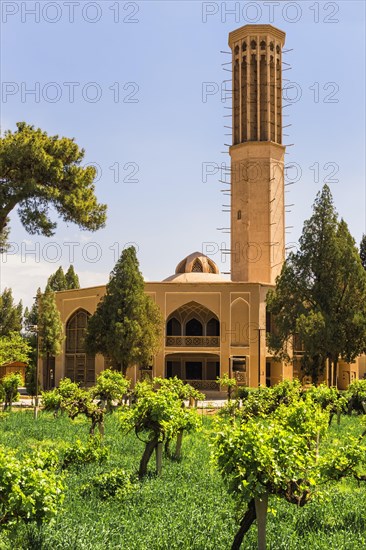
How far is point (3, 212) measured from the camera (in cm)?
→ 1834

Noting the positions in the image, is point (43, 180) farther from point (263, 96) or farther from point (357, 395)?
point (263, 96)

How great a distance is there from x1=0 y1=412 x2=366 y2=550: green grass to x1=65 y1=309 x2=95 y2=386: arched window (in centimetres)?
2960

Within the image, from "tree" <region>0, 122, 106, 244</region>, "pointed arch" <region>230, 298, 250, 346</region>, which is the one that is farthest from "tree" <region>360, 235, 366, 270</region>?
"tree" <region>0, 122, 106, 244</region>

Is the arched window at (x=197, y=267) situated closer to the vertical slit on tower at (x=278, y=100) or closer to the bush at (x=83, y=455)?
the vertical slit on tower at (x=278, y=100)

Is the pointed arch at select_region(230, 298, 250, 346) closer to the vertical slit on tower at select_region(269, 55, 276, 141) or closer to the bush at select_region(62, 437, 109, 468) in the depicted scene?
the vertical slit on tower at select_region(269, 55, 276, 141)

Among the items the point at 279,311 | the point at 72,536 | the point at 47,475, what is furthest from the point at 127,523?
the point at 279,311

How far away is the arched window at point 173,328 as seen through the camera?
42406mm

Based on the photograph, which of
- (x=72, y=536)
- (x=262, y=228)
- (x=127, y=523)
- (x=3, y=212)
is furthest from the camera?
(x=262, y=228)

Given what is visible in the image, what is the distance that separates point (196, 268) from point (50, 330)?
40.7 ft

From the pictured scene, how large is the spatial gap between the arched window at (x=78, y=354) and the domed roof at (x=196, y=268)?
795 cm

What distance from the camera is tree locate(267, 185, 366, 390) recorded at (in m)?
30.2

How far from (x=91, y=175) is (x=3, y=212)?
317 cm

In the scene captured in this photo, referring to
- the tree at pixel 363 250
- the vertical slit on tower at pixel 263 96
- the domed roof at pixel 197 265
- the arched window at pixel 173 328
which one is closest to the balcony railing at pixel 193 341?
the arched window at pixel 173 328

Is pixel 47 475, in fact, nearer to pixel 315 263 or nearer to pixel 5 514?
pixel 5 514
